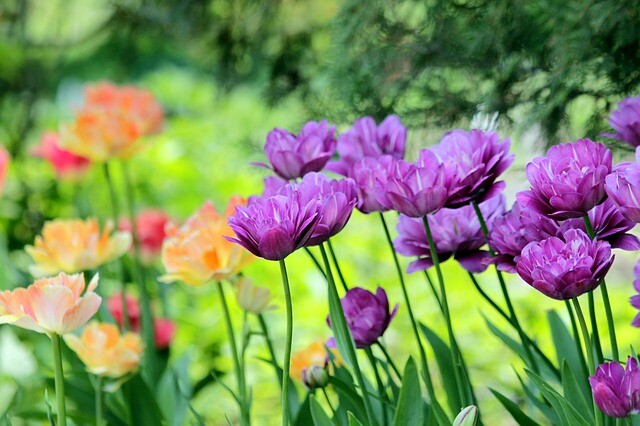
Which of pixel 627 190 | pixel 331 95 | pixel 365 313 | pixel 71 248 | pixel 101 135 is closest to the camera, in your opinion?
pixel 627 190

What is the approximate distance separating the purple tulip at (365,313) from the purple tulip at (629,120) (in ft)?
0.98

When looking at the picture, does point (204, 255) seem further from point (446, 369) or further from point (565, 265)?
point (565, 265)

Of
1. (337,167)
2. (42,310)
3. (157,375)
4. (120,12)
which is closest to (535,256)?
(337,167)

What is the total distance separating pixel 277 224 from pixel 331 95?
0.81m

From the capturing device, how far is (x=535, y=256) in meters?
0.73

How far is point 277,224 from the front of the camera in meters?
0.74

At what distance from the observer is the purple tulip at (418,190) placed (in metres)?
0.81

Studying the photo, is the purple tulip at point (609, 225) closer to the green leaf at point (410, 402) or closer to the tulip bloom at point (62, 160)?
the green leaf at point (410, 402)

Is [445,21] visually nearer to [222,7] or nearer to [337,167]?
[337,167]

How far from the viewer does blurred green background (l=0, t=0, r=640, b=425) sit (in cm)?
123

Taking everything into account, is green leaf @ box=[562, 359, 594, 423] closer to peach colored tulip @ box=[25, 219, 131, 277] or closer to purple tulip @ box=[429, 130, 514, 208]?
purple tulip @ box=[429, 130, 514, 208]

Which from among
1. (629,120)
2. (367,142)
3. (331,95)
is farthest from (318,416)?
(331,95)

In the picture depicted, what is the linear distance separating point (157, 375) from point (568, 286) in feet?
3.70

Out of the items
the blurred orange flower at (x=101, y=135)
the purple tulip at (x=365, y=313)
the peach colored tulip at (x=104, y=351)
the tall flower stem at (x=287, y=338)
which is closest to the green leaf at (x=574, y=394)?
the purple tulip at (x=365, y=313)
